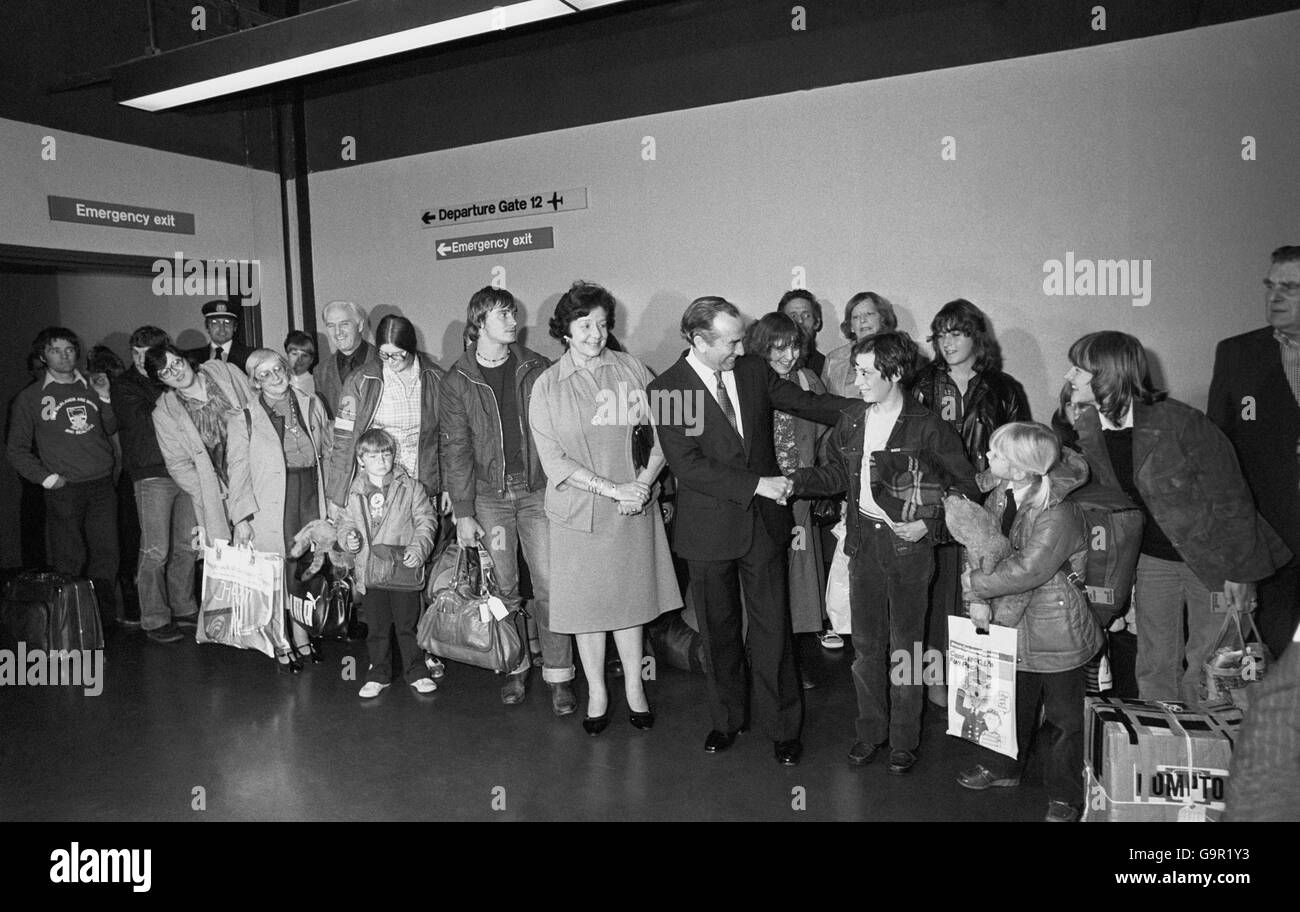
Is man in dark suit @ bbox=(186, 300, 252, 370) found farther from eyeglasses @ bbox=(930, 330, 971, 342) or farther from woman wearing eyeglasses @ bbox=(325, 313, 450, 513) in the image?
eyeglasses @ bbox=(930, 330, 971, 342)

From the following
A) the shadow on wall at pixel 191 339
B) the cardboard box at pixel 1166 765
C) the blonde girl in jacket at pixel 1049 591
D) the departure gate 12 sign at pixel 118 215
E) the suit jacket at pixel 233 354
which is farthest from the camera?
the shadow on wall at pixel 191 339

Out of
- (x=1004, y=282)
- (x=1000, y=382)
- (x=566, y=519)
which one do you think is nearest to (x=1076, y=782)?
(x=1000, y=382)

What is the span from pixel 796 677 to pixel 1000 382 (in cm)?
145

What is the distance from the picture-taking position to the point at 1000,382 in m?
3.69

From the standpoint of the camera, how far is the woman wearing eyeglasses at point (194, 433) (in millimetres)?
4742

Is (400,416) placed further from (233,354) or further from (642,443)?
(233,354)

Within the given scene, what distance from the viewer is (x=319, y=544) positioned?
4.37 m

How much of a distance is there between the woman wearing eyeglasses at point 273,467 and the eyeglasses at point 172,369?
47cm

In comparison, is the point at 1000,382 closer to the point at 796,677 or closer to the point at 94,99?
the point at 796,677

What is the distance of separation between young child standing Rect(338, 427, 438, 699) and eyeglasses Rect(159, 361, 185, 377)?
54.5 inches

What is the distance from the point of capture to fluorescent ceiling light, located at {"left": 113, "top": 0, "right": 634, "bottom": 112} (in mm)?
4000

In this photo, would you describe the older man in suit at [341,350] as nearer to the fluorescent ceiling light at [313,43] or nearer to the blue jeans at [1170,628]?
the fluorescent ceiling light at [313,43]

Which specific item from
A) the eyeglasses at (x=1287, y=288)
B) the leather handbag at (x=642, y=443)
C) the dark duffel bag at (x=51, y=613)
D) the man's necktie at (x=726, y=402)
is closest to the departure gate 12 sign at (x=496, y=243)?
the leather handbag at (x=642, y=443)

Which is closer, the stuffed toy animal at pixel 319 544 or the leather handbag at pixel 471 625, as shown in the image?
the leather handbag at pixel 471 625
